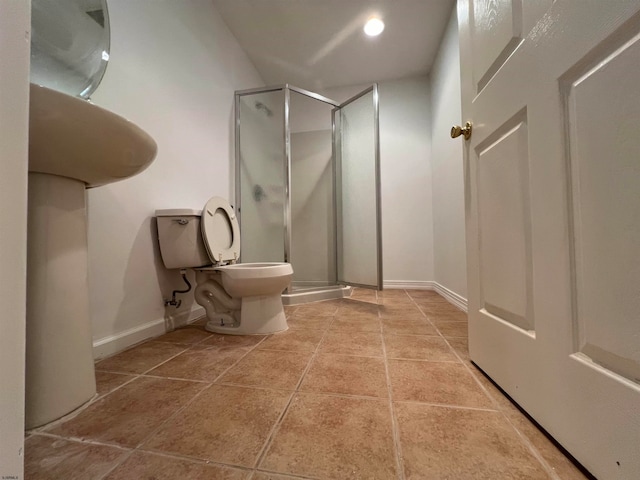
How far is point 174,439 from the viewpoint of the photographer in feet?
1.93

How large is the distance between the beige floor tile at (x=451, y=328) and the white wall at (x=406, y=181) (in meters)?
1.19

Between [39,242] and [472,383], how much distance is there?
133 centimetres

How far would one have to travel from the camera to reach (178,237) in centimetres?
134

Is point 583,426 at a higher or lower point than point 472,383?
higher

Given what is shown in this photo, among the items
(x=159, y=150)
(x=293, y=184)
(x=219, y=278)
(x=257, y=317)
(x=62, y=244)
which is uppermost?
(x=293, y=184)

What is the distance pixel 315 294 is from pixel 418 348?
1138 millimetres

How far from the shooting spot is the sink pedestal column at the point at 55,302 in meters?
0.64

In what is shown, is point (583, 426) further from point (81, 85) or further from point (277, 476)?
point (81, 85)

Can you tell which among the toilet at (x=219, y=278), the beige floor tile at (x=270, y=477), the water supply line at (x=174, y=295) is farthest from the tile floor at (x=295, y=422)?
the water supply line at (x=174, y=295)

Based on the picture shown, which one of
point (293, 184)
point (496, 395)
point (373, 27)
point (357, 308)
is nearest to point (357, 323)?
point (357, 308)

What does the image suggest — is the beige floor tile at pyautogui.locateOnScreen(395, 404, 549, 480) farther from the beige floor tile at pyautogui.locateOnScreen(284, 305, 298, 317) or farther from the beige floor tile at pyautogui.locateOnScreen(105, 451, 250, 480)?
the beige floor tile at pyautogui.locateOnScreen(284, 305, 298, 317)

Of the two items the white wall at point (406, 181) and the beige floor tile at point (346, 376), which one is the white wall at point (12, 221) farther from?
the white wall at point (406, 181)

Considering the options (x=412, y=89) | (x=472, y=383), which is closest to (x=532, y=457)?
(x=472, y=383)

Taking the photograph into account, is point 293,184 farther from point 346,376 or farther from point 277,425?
point 277,425
